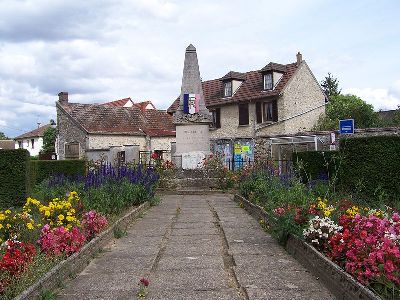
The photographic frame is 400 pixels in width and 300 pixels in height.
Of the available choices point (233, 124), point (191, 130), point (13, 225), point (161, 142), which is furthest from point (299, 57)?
point (13, 225)

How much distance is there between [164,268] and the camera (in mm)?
5234

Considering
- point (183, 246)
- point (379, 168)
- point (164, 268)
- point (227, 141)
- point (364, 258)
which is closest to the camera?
point (364, 258)

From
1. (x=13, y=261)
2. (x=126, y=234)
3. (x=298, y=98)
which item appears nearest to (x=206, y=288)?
(x=13, y=261)

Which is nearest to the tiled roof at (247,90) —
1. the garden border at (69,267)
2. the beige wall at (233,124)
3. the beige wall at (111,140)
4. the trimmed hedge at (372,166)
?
the beige wall at (233,124)

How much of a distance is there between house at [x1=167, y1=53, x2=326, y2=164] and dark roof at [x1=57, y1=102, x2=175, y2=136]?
5.82 meters

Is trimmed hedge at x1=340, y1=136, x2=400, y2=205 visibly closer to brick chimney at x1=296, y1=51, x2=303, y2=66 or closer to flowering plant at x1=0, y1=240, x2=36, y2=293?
flowering plant at x1=0, y1=240, x2=36, y2=293

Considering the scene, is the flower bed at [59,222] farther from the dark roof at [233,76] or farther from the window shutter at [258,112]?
the dark roof at [233,76]

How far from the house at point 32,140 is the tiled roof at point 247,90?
35.6 meters

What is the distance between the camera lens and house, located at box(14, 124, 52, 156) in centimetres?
6838

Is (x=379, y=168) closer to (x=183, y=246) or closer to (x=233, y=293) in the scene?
(x=183, y=246)

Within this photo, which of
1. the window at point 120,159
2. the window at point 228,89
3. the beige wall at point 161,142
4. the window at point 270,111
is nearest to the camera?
the window at point 120,159

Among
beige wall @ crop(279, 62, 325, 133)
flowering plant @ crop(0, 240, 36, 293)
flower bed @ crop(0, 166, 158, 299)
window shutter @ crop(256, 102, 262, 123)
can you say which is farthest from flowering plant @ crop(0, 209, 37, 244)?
window shutter @ crop(256, 102, 262, 123)

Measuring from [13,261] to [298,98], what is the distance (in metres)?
33.3

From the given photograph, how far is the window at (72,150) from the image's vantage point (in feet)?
123
